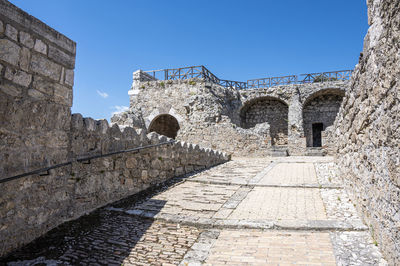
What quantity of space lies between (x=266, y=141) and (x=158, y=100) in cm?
711

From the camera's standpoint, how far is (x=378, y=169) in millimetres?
2717

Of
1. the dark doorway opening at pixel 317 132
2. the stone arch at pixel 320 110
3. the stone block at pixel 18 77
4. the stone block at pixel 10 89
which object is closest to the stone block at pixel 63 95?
the stone block at pixel 18 77

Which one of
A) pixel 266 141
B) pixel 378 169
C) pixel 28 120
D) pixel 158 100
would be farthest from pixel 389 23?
pixel 158 100

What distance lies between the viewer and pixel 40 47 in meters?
3.19

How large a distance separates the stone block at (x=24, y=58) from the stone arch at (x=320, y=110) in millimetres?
17349

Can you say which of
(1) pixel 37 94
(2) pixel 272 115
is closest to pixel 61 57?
(1) pixel 37 94

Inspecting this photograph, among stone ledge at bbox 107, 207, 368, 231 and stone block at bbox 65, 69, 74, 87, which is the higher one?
stone block at bbox 65, 69, 74, 87

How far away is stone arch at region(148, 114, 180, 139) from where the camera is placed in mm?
17359

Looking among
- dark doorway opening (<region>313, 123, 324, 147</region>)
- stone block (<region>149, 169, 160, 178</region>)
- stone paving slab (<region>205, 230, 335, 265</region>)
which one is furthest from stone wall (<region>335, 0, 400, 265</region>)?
dark doorway opening (<region>313, 123, 324, 147</region>)

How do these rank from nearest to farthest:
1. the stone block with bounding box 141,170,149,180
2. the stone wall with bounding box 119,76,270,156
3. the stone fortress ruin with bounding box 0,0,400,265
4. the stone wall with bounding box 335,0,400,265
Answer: the stone wall with bounding box 335,0,400,265
the stone fortress ruin with bounding box 0,0,400,265
the stone block with bounding box 141,170,149,180
the stone wall with bounding box 119,76,270,156

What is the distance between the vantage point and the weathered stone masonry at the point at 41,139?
9.15 feet

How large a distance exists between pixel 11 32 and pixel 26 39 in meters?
0.18

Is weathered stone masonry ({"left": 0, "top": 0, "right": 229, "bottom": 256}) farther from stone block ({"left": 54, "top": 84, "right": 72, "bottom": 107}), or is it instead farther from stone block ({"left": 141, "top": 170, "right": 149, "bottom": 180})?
stone block ({"left": 141, "top": 170, "right": 149, "bottom": 180})

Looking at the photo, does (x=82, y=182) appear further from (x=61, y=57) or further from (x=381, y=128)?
(x=381, y=128)
